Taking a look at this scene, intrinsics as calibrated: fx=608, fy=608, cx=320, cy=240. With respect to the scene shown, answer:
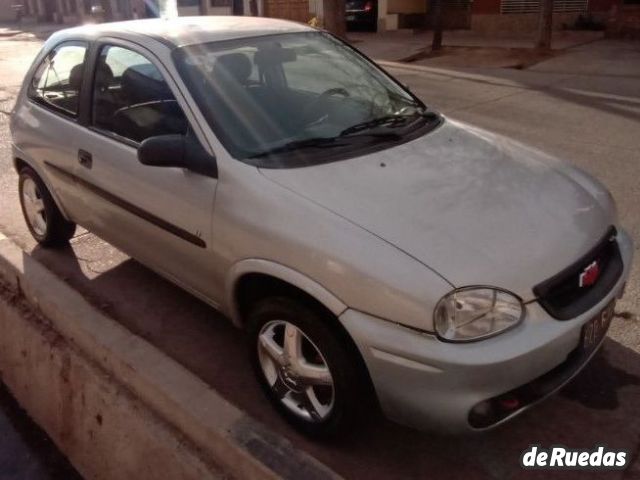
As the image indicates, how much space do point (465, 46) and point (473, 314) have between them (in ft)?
45.1

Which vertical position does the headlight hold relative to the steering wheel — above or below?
below

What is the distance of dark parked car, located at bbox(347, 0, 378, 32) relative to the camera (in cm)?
1853

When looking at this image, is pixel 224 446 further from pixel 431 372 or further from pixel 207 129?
pixel 207 129

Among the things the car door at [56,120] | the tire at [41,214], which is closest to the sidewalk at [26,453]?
the tire at [41,214]

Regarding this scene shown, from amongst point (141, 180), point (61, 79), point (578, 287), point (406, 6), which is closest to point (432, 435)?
point (578, 287)

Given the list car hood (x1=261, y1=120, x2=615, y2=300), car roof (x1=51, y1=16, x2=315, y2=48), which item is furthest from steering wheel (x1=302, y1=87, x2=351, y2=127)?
car roof (x1=51, y1=16, x2=315, y2=48)

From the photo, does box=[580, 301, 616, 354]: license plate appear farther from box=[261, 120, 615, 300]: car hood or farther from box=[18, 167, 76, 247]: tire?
box=[18, 167, 76, 247]: tire

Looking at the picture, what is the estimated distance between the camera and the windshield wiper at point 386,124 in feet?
9.66

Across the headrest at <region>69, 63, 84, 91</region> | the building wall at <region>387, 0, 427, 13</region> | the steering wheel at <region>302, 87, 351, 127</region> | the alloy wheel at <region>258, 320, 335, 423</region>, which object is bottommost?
the alloy wheel at <region>258, 320, 335, 423</region>

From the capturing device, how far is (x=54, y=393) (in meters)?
3.42

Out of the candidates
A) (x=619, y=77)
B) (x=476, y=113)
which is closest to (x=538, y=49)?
(x=619, y=77)

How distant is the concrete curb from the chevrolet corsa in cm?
28

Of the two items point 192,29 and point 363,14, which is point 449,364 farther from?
point 363,14

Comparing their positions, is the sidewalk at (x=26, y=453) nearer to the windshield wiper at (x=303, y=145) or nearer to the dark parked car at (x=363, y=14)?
the windshield wiper at (x=303, y=145)
